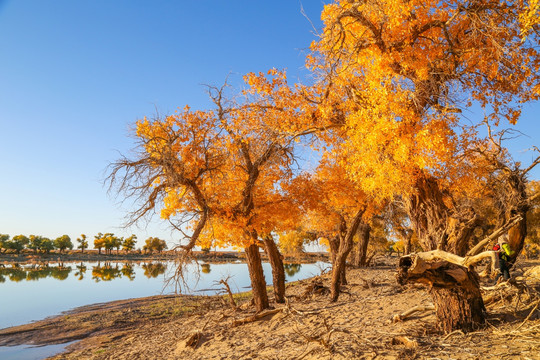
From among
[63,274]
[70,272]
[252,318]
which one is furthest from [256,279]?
[70,272]

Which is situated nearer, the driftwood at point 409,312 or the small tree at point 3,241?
the driftwood at point 409,312

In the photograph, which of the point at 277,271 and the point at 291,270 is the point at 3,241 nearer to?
the point at 291,270

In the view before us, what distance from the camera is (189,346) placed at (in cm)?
1105

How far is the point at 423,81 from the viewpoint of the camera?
350 inches

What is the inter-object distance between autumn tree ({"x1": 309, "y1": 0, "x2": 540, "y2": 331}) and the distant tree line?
94.1 meters

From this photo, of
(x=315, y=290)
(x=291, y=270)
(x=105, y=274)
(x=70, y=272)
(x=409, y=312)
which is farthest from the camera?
(x=291, y=270)

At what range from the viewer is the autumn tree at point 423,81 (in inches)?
322

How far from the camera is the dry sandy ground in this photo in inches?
243

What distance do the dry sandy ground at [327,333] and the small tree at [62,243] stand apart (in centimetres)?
10999

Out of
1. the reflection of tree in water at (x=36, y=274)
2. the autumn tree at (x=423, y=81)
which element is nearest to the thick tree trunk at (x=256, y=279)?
the autumn tree at (x=423, y=81)

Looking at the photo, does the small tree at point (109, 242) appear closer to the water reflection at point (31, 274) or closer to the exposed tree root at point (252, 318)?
the water reflection at point (31, 274)

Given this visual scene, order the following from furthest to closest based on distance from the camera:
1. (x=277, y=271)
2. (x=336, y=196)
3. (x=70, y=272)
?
(x=70, y=272)
(x=277, y=271)
(x=336, y=196)

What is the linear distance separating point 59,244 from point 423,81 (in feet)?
434

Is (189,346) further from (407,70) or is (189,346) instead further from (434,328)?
(407,70)
